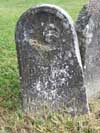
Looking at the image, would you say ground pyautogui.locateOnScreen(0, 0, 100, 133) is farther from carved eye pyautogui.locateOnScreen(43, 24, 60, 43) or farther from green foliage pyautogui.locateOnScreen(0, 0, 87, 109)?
carved eye pyautogui.locateOnScreen(43, 24, 60, 43)

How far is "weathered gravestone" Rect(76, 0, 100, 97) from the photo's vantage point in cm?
804

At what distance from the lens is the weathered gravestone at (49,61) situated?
7.52m

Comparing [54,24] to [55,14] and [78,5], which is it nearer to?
[55,14]

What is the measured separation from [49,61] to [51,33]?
412mm

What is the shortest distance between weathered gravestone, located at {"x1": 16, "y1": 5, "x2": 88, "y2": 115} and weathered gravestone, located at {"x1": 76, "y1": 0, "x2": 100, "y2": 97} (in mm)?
499

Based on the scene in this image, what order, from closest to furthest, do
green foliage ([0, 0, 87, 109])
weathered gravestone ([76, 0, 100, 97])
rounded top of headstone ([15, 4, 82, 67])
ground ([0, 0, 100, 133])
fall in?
rounded top of headstone ([15, 4, 82, 67]), ground ([0, 0, 100, 133]), weathered gravestone ([76, 0, 100, 97]), green foliage ([0, 0, 87, 109])

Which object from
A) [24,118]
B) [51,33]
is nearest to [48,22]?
[51,33]

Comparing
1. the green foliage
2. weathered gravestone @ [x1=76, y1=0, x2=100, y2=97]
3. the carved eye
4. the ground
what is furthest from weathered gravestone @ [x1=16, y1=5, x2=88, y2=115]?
the green foliage

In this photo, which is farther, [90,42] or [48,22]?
[90,42]

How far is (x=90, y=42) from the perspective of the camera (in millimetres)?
8188

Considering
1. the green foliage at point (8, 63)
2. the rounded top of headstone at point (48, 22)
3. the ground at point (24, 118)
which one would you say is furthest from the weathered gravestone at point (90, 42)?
the green foliage at point (8, 63)

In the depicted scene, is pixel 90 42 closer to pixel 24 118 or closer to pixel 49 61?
pixel 49 61

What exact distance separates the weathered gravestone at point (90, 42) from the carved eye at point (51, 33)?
0.55 metres

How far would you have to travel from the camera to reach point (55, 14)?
24.4 feet
